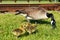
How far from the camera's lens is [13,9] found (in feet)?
47.0

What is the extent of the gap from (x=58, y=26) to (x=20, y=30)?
83.1 inches

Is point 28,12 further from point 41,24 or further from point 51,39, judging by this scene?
point 51,39

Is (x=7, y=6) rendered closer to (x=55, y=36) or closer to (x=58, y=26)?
(x=58, y=26)

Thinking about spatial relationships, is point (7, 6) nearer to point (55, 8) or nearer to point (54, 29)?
point (55, 8)

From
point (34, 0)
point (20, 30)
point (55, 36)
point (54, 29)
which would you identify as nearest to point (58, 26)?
point (54, 29)

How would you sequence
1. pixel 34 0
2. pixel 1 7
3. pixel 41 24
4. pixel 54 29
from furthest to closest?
1. pixel 34 0
2. pixel 1 7
3. pixel 41 24
4. pixel 54 29

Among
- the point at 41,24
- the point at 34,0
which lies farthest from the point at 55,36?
the point at 34,0

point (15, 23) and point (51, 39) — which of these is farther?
point (15, 23)

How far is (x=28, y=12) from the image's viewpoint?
9.95m

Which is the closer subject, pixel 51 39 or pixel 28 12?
pixel 51 39

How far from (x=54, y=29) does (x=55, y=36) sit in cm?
80

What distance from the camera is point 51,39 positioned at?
780cm

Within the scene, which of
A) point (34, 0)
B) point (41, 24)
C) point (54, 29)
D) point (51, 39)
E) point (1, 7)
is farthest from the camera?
point (34, 0)

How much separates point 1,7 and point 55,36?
664 centimetres
